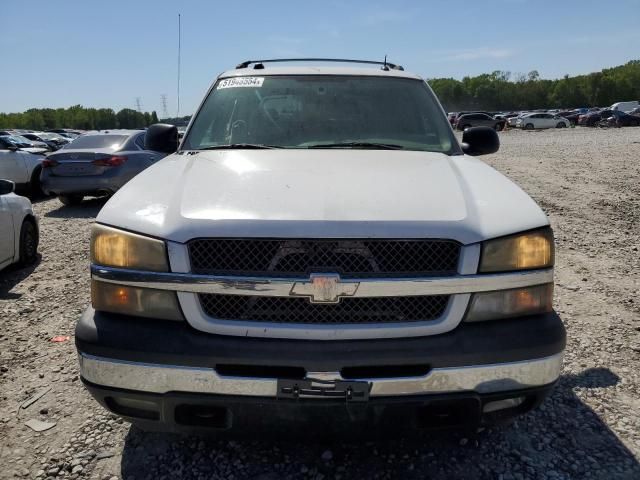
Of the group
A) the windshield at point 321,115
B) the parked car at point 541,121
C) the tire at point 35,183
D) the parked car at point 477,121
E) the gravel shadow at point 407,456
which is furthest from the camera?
the parked car at point 541,121

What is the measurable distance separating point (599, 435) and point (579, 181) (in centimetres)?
1049

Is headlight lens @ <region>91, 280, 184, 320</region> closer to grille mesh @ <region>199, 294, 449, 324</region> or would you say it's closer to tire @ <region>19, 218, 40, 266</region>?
grille mesh @ <region>199, 294, 449, 324</region>

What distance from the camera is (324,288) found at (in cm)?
201

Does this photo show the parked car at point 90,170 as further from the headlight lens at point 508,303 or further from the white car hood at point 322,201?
the headlight lens at point 508,303

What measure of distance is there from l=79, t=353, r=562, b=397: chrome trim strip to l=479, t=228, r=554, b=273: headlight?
37cm

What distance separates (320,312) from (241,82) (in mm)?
2220

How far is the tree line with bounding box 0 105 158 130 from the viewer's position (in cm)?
11375

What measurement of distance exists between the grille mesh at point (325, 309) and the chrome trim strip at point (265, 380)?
0.21 m

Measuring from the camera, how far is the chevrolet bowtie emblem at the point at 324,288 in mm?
2008

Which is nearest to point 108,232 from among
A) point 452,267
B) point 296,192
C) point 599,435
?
point 296,192

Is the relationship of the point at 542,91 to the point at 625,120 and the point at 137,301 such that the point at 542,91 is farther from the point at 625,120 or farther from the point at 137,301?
the point at 137,301

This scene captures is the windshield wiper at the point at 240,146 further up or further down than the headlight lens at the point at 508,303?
further up

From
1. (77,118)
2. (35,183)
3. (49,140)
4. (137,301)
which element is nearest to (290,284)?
(137,301)

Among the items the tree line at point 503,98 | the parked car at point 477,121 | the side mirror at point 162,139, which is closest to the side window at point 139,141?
the side mirror at point 162,139
